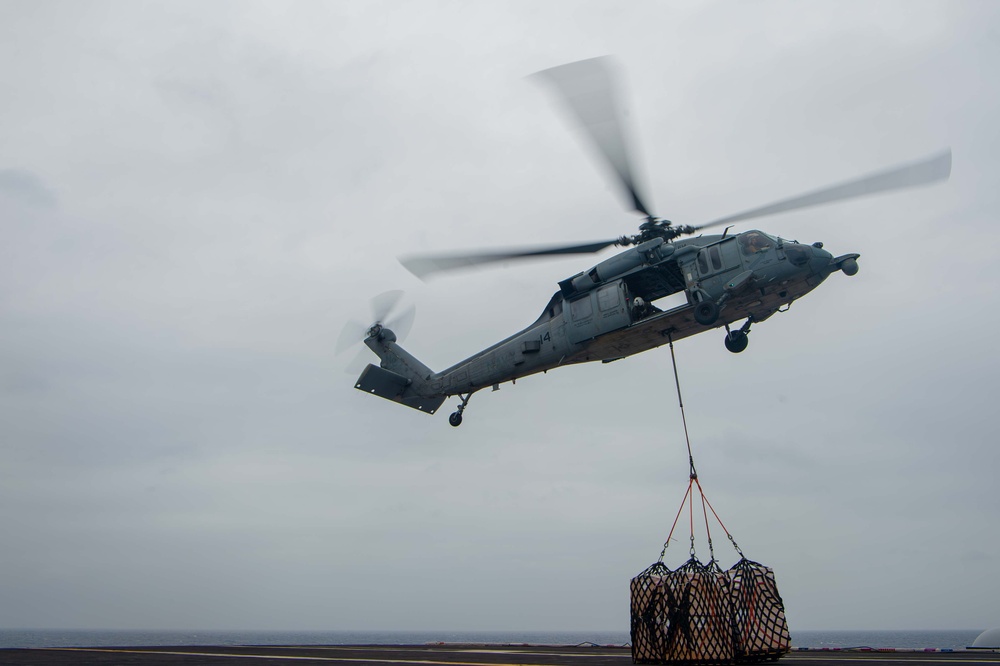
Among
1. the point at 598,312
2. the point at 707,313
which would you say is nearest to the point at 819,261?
the point at 707,313

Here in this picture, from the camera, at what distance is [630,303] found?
1897cm

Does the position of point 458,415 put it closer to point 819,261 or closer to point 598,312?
point 598,312

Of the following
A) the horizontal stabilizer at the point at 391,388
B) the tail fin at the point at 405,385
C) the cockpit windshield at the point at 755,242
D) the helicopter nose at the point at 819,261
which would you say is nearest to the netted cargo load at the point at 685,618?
the helicopter nose at the point at 819,261

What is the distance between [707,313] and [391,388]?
10.8 metres

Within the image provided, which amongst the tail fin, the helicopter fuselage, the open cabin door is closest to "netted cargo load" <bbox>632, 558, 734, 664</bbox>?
the helicopter fuselage

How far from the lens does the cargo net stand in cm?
1146

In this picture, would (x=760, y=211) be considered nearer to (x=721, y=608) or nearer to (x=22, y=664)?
(x=721, y=608)

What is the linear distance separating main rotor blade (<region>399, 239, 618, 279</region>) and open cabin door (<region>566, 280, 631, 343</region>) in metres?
1.11

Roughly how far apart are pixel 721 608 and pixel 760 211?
351 inches

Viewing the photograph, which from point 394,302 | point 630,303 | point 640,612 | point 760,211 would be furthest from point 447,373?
point 640,612

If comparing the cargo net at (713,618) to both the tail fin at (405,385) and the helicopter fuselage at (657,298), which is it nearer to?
the helicopter fuselage at (657,298)

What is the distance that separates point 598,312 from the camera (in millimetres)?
19438

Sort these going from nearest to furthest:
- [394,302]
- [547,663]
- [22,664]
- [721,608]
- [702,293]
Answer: [721,608] → [547,663] → [22,664] → [702,293] → [394,302]

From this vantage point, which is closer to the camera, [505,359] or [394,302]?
[505,359]
